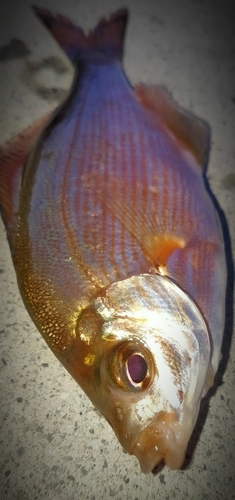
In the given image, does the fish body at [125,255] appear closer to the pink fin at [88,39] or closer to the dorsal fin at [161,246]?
the dorsal fin at [161,246]

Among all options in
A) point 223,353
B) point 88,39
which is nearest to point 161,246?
point 223,353

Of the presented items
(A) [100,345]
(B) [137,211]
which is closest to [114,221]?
(B) [137,211]

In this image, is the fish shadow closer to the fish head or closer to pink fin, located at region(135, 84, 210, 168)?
pink fin, located at region(135, 84, 210, 168)

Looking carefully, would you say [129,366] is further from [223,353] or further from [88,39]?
[88,39]

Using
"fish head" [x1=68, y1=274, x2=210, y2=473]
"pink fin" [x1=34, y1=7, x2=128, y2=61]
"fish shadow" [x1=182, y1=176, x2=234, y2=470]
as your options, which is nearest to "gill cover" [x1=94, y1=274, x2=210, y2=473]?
"fish head" [x1=68, y1=274, x2=210, y2=473]


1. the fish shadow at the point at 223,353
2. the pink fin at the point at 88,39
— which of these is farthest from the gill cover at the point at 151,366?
the pink fin at the point at 88,39

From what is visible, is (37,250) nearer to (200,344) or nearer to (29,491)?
(200,344)
